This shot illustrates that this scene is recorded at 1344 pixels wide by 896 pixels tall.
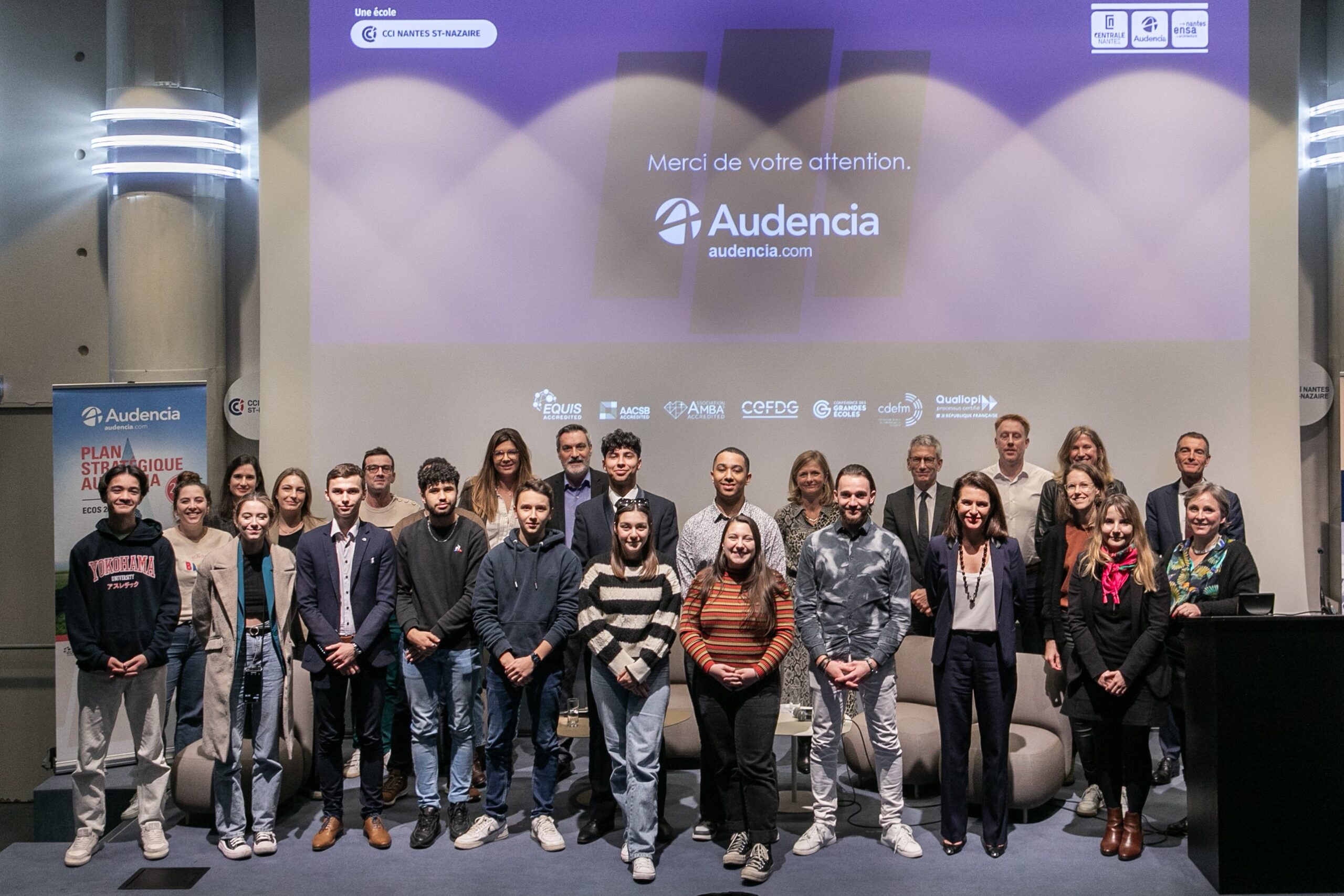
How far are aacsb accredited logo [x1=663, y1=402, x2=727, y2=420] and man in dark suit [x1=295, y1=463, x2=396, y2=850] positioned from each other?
2412 millimetres

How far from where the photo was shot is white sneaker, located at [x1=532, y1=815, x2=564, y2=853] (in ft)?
16.2

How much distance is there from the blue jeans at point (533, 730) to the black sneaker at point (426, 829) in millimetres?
222

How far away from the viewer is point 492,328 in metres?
7.11

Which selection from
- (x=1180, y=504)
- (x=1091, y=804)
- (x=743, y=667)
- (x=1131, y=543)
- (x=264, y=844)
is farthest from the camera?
(x=1180, y=504)

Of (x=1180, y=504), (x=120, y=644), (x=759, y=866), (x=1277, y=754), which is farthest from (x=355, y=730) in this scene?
(x=1180, y=504)

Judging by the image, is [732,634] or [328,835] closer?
[732,634]

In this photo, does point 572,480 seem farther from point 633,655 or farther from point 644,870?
point 644,870

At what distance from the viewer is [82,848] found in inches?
196

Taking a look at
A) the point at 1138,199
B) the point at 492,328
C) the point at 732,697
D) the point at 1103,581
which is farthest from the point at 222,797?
the point at 1138,199

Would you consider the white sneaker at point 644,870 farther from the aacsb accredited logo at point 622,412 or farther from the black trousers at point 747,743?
the aacsb accredited logo at point 622,412

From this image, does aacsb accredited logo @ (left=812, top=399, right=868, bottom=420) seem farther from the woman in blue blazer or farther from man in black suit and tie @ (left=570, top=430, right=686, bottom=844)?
the woman in blue blazer

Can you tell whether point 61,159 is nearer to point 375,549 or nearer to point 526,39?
point 526,39

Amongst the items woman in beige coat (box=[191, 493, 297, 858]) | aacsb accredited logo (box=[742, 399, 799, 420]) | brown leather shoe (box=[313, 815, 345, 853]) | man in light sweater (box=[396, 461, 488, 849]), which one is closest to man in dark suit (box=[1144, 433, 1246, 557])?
aacsb accredited logo (box=[742, 399, 799, 420])

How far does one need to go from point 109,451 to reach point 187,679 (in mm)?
1281
